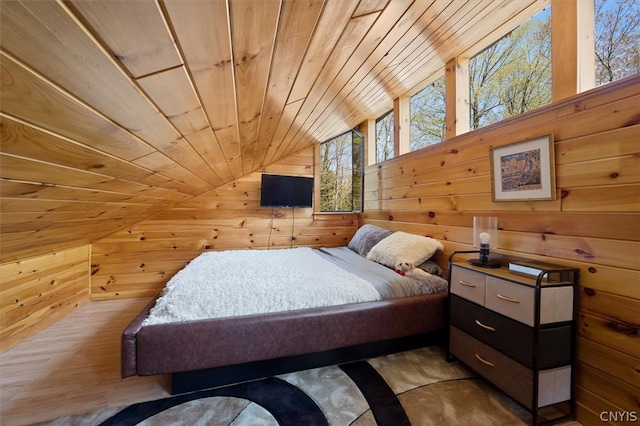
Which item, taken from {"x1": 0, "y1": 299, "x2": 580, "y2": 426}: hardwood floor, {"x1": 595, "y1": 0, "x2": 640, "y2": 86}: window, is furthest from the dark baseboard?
{"x1": 595, "y1": 0, "x2": 640, "y2": 86}: window

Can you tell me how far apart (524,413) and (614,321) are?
668mm

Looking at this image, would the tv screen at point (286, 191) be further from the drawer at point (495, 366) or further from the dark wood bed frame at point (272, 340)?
the drawer at point (495, 366)

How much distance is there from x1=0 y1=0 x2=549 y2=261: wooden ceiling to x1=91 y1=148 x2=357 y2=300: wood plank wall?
132 cm

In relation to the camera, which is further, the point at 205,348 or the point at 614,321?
the point at 205,348

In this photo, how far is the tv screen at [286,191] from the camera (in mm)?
3449

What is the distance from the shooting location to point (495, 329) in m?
1.42

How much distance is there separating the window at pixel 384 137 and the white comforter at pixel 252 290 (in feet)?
6.42

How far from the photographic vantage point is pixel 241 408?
1355 millimetres

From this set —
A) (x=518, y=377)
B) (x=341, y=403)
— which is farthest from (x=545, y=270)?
(x=341, y=403)

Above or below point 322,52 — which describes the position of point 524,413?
below

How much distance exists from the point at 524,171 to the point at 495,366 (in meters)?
1.21

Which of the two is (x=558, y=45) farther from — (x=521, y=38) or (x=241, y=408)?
(x=241, y=408)

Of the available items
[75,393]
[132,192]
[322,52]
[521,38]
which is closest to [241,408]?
[75,393]

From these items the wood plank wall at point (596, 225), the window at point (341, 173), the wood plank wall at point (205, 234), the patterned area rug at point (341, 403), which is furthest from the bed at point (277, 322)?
the window at point (341, 173)
